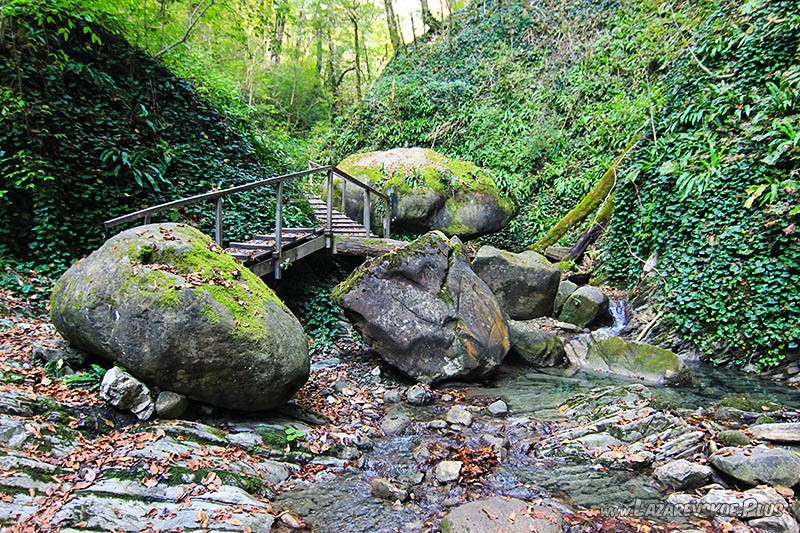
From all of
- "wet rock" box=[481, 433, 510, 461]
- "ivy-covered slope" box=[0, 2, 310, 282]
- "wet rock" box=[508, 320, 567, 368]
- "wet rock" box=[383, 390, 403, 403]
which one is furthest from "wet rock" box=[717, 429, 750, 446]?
"ivy-covered slope" box=[0, 2, 310, 282]

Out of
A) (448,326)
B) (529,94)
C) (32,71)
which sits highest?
(529,94)

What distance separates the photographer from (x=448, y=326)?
6.43 m

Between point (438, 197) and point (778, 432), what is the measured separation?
29.5 ft

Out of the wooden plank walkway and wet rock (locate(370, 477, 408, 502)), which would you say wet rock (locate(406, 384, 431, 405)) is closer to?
wet rock (locate(370, 477, 408, 502))

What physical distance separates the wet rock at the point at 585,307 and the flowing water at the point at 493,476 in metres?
2.85

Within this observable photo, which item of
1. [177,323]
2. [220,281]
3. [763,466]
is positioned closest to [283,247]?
[220,281]

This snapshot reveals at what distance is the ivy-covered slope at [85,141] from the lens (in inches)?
237

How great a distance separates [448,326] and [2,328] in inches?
209

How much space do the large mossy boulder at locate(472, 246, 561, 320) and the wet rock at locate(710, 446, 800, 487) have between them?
18.9ft

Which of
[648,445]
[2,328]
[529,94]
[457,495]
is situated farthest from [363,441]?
[529,94]

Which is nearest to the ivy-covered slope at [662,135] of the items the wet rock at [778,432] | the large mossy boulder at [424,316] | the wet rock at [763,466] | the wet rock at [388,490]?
the wet rock at [778,432]

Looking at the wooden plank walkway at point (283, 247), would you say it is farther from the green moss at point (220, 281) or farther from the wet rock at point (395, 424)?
the wet rock at point (395, 424)

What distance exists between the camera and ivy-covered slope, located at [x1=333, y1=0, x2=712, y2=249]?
13125 millimetres

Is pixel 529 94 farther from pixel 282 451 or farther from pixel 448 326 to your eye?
pixel 282 451
